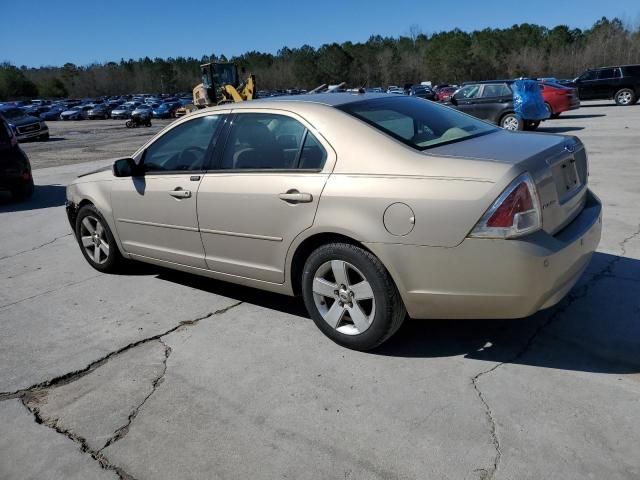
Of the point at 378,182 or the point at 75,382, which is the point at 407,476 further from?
the point at 75,382

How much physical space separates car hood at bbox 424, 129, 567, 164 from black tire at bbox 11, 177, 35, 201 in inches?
353

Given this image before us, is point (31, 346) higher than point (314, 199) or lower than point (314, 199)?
lower

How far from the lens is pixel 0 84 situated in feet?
341

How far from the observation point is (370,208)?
316cm

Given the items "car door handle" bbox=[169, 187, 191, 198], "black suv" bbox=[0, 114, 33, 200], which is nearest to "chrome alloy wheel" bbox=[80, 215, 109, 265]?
"car door handle" bbox=[169, 187, 191, 198]

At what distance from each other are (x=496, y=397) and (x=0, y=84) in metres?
122

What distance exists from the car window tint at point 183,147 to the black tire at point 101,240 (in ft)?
2.93

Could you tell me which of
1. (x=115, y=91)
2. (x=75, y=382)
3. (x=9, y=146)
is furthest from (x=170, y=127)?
(x=115, y=91)

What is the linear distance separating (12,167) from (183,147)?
22.3 feet

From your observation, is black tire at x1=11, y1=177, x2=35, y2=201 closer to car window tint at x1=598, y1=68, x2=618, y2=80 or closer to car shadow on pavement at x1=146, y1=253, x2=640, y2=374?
car shadow on pavement at x1=146, y1=253, x2=640, y2=374

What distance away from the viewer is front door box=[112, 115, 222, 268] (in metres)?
4.24

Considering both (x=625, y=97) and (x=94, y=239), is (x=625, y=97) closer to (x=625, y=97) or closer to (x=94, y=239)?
(x=625, y=97)

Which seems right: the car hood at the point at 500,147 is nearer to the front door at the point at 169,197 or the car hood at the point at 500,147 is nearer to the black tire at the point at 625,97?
the front door at the point at 169,197

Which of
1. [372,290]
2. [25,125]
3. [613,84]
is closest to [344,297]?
[372,290]
